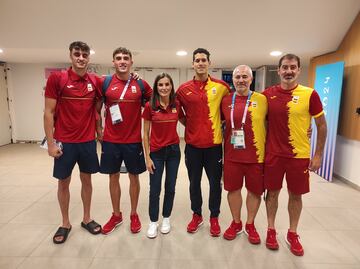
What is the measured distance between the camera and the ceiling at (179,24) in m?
3.33

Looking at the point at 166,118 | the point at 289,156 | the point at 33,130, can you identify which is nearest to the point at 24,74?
the point at 33,130

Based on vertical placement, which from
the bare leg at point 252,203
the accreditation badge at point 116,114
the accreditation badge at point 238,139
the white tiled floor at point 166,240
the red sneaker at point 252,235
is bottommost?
the white tiled floor at point 166,240

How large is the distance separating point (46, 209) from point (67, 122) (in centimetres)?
133

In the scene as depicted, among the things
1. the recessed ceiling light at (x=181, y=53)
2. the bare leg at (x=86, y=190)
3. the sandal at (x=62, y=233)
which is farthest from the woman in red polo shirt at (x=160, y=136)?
the recessed ceiling light at (x=181, y=53)

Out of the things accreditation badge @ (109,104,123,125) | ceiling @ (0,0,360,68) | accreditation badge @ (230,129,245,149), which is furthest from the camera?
ceiling @ (0,0,360,68)

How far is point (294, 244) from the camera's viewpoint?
207cm

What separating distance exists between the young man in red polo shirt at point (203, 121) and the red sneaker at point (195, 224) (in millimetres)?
163

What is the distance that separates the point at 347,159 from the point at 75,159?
383 cm

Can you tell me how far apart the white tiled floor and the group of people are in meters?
0.11

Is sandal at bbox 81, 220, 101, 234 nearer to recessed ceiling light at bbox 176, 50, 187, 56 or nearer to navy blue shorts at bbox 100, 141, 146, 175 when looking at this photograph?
navy blue shorts at bbox 100, 141, 146, 175

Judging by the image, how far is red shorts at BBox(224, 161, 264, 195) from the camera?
2.05 m

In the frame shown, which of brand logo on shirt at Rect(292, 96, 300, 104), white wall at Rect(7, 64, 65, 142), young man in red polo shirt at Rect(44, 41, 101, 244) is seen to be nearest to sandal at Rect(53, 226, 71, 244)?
young man in red polo shirt at Rect(44, 41, 101, 244)

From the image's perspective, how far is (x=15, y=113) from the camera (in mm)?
6867

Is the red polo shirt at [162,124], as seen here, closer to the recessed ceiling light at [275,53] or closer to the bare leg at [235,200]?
the bare leg at [235,200]
